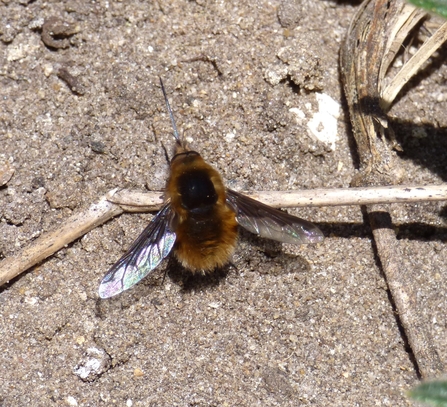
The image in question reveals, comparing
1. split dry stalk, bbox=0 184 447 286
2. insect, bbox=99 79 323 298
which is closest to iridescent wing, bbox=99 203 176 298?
insect, bbox=99 79 323 298

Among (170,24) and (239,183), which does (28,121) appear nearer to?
(170,24)

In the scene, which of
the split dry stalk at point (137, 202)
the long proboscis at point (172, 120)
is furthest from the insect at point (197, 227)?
the long proboscis at point (172, 120)

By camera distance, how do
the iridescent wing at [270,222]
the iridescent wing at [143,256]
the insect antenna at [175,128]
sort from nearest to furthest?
1. the iridescent wing at [143,256]
2. the iridescent wing at [270,222]
3. the insect antenna at [175,128]

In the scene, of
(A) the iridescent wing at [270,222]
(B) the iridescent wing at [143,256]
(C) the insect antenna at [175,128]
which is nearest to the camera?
(B) the iridescent wing at [143,256]

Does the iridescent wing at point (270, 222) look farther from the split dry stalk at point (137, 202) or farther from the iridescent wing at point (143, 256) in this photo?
the iridescent wing at point (143, 256)

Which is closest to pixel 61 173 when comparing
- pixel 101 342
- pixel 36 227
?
pixel 36 227

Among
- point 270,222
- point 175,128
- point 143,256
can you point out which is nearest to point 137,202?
point 143,256
